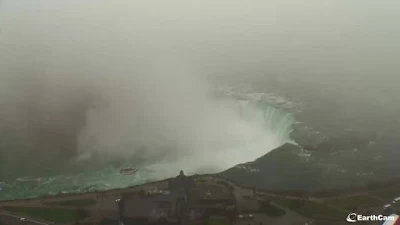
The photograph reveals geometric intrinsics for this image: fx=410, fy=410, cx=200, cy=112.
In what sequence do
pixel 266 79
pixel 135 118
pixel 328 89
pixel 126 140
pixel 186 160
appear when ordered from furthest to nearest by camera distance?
1. pixel 266 79
2. pixel 328 89
3. pixel 135 118
4. pixel 126 140
5. pixel 186 160

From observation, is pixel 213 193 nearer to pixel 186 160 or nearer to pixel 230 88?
pixel 186 160

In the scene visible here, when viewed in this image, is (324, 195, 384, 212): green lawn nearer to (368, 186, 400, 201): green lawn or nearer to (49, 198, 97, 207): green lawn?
(368, 186, 400, 201): green lawn

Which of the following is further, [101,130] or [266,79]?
[266,79]

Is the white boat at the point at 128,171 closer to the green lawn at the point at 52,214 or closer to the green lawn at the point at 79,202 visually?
the green lawn at the point at 79,202

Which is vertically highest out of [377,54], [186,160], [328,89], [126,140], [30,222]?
[377,54]

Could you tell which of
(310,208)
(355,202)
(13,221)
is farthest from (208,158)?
(13,221)

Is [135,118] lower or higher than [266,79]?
lower

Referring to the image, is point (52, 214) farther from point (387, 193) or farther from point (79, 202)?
point (387, 193)

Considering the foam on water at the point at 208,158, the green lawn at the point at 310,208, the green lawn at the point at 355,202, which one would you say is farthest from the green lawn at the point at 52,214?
the green lawn at the point at 355,202

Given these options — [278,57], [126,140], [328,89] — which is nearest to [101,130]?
[126,140]
